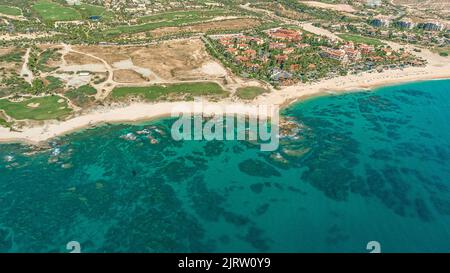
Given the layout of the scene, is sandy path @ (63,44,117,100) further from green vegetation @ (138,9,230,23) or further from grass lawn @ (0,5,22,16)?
grass lawn @ (0,5,22,16)

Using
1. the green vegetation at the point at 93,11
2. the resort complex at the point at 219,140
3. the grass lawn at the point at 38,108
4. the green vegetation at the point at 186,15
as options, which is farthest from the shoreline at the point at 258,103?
the green vegetation at the point at 93,11

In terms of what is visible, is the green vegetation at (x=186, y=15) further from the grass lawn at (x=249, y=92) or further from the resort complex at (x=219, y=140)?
the grass lawn at (x=249, y=92)

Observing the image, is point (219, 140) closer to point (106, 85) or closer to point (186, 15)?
point (106, 85)

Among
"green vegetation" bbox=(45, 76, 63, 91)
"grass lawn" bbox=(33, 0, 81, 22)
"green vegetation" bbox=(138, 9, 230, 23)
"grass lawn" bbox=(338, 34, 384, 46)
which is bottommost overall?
"grass lawn" bbox=(338, 34, 384, 46)

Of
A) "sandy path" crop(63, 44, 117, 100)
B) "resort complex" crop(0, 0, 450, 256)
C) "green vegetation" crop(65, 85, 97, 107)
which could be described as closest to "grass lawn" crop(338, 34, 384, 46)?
"resort complex" crop(0, 0, 450, 256)

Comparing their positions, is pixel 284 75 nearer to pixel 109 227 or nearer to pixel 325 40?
pixel 325 40
